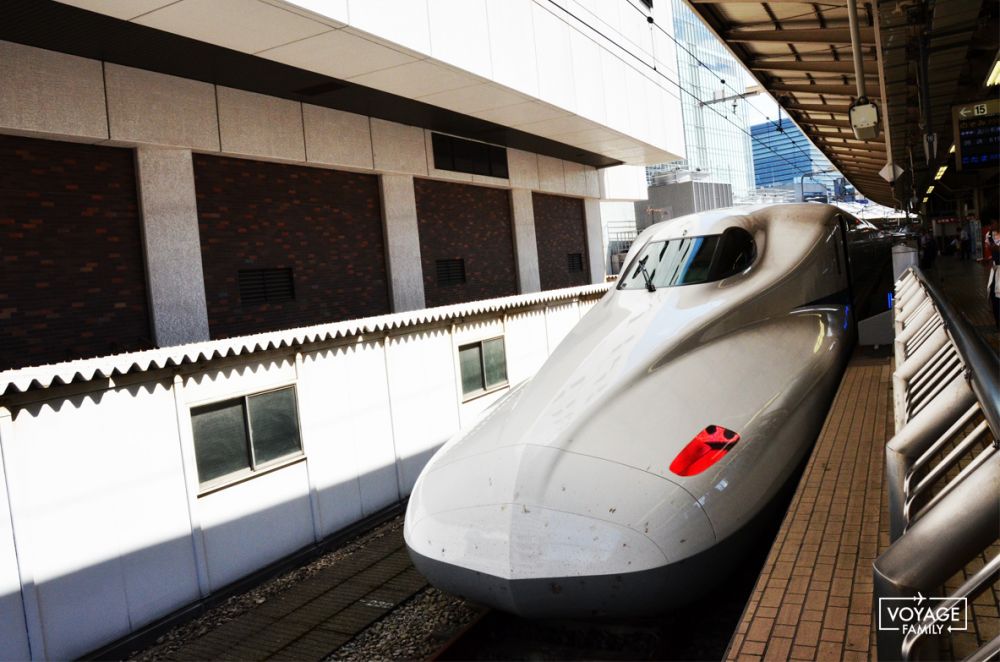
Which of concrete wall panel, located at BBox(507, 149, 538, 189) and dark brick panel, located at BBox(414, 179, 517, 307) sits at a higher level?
concrete wall panel, located at BBox(507, 149, 538, 189)

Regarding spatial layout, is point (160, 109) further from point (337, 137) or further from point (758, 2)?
point (758, 2)

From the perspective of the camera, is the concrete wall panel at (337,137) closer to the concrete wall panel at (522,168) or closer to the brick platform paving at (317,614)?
the concrete wall panel at (522,168)

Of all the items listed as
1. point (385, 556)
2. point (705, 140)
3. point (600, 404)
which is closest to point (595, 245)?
point (385, 556)

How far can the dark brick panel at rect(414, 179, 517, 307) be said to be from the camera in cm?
1614

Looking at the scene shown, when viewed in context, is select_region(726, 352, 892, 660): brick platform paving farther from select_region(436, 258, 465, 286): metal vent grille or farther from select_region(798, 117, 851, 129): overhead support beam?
select_region(798, 117, 851, 129): overhead support beam

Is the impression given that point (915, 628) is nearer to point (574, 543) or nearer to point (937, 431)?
point (937, 431)

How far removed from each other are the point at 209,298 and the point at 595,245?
15.2 meters

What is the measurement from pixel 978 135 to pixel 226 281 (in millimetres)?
11756

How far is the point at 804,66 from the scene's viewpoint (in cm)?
1300

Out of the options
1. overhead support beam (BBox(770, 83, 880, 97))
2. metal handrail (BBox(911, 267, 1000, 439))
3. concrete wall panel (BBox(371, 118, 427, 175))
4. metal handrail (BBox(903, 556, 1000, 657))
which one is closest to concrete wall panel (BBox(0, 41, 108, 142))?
concrete wall panel (BBox(371, 118, 427, 175))

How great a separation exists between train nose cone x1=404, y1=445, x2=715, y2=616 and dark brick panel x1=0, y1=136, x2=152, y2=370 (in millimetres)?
6365

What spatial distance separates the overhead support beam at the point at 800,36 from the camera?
11.2m

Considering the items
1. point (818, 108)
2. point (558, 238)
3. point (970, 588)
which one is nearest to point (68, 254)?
point (970, 588)

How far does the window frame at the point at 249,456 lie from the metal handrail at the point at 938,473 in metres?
6.85
